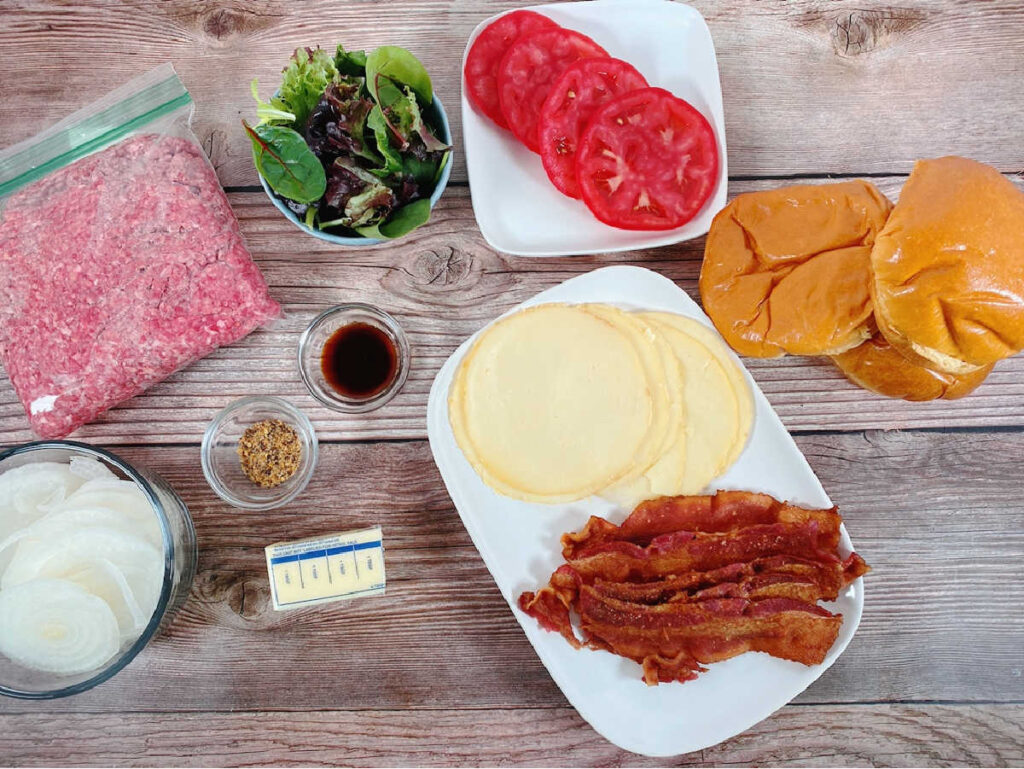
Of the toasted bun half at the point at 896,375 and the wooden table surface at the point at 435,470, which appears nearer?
the toasted bun half at the point at 896,375

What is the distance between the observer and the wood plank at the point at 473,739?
5.52 feet

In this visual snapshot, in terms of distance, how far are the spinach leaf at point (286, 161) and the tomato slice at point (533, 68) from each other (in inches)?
17.9

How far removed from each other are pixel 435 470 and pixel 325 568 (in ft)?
1.09

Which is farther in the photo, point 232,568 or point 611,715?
point 232,568

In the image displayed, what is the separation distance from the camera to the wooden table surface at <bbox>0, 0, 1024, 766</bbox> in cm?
170

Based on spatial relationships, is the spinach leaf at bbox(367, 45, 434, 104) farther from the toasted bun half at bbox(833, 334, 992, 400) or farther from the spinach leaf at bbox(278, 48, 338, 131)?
the toasted bun half at bbox(833, 334, 992, 400)

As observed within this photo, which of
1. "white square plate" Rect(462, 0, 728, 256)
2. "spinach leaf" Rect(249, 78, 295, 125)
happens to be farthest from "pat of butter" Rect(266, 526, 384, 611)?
"spinach leaf" Rect(249, 78, 295, 125)

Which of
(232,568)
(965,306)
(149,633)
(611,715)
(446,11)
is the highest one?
(446,11)

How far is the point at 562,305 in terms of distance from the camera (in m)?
1.63

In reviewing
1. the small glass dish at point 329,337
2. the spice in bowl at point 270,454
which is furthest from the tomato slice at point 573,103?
the spice in bowl at point 270,454

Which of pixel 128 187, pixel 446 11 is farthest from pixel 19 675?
pixel 446 11

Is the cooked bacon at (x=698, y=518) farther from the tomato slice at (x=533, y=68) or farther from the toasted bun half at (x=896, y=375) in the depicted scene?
the tomato slice at (x=533, y=68)

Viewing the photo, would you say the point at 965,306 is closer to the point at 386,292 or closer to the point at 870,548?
→ the point at 870,548

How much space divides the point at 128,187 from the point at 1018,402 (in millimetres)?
2117
